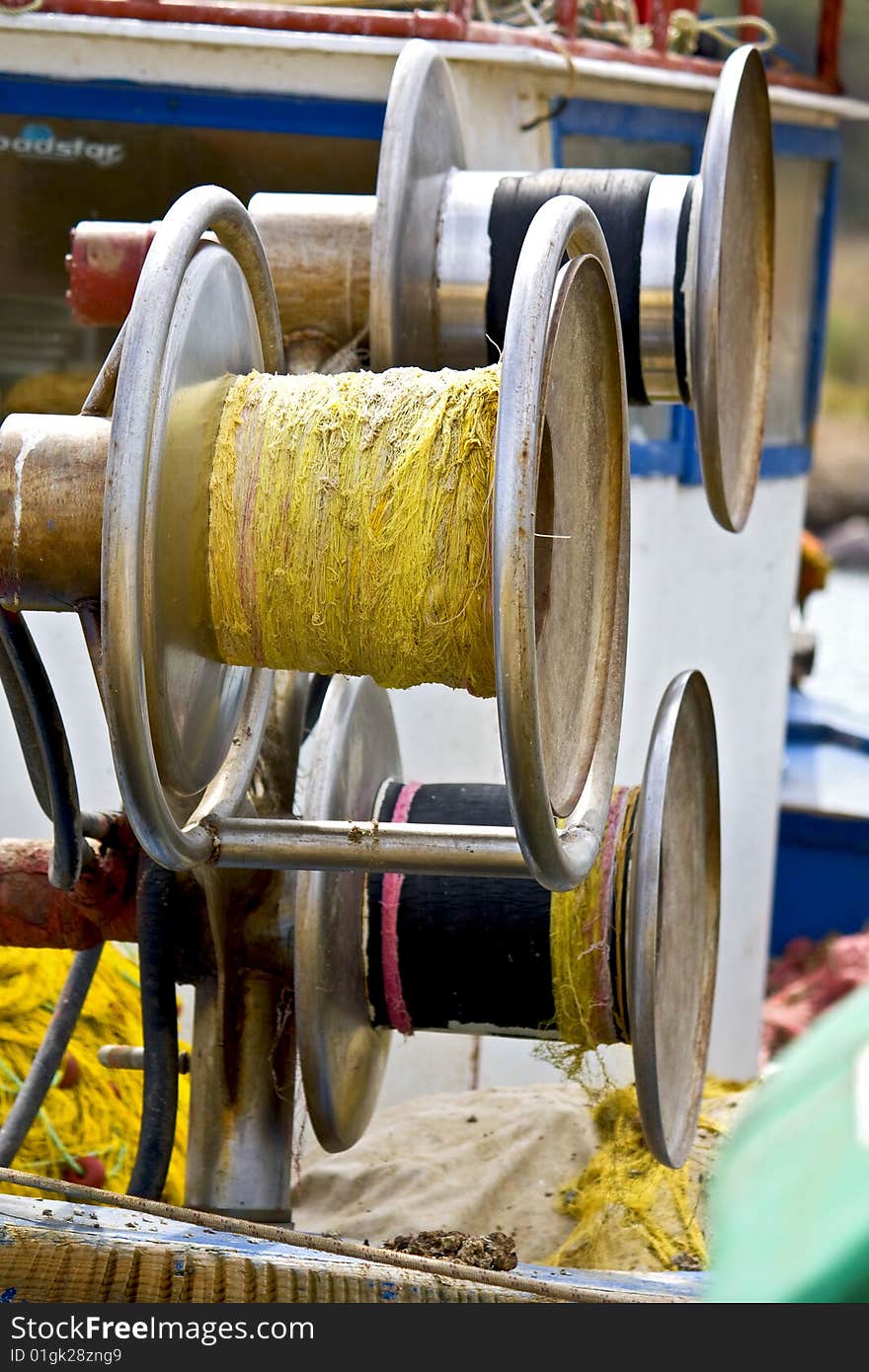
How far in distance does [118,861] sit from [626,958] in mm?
777

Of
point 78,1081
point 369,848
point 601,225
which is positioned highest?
point 601,225

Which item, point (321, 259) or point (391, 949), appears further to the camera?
point (321, 259)

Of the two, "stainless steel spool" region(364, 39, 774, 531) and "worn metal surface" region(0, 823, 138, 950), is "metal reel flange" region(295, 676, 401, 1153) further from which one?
"stainless steel spool" region(364, 39, 774, 531)

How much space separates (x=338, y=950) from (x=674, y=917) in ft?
1.91

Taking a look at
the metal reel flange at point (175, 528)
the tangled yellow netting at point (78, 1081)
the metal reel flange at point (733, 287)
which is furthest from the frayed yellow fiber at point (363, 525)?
the tangled yellow netting at point (78, 1081)

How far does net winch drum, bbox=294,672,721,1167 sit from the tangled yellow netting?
32.7 inches

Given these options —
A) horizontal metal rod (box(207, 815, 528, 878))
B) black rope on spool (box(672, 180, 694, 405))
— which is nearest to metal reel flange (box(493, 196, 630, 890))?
horizontal metal rod (box(207, 815, 528, 878))

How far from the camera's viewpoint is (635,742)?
4590 mm

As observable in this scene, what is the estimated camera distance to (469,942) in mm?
2486

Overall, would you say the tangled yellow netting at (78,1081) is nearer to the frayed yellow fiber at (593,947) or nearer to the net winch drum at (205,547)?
the frayed yellow fiber at (593,947)

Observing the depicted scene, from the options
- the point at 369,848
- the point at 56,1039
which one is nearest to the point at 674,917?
the point at 369,848

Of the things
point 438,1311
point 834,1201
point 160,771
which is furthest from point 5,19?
point 834,1201

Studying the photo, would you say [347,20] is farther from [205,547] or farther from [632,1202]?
[632,1202]

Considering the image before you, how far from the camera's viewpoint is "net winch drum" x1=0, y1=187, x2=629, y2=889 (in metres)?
1.67
